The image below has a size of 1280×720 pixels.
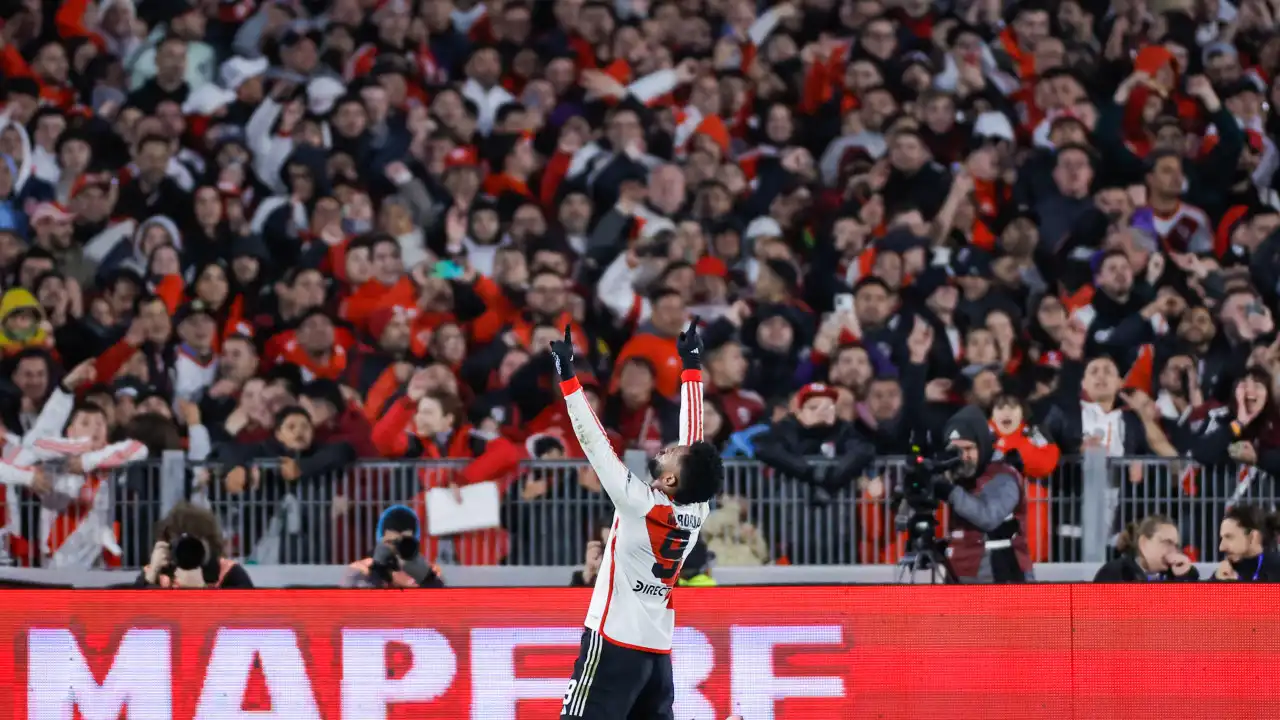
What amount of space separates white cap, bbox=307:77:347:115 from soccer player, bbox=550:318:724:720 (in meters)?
9.39

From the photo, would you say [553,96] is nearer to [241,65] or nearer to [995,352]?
[241,65]

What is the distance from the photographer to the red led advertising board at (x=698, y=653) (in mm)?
9516

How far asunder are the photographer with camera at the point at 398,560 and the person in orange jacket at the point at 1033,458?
3654 millimetres

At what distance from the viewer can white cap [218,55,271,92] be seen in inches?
681

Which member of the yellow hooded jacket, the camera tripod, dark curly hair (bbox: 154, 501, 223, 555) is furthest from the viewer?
the yellow hooded jacket

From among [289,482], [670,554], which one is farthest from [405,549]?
[670,554]

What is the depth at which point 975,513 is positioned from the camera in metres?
11.2

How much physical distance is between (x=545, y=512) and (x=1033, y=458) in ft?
9.95

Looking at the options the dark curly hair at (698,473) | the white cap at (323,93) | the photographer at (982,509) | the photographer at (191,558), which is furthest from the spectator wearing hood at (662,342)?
the dark curly hair at (698,473)

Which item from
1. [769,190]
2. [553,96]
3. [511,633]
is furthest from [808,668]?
[553,96]

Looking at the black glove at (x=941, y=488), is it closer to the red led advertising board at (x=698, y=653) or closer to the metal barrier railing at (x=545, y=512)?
the metal barrier railing at (x=545, y=512)

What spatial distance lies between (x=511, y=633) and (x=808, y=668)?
4.70 ft

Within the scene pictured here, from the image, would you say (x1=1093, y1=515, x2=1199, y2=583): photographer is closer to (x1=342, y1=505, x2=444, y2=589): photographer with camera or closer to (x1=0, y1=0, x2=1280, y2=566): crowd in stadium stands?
(x1=0, y1=0, x2=1280, y2=566): crowd in stadium stands

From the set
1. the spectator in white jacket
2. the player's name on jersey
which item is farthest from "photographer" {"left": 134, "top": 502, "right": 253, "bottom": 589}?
the player's name on jersey
